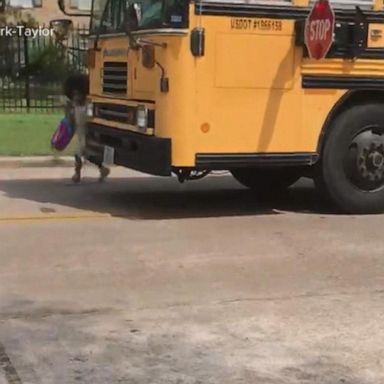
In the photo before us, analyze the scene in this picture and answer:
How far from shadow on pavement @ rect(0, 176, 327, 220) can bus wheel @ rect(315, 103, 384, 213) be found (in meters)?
0.54

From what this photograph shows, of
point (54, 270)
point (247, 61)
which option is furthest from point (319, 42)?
point (54, 270)

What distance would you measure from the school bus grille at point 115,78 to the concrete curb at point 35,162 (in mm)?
3902

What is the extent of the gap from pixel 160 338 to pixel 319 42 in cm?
419

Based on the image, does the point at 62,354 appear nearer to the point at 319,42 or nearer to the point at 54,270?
the point at 54,270

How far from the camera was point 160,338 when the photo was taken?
5.58m

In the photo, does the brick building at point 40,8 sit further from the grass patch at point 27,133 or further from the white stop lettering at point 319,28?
the white stop lettering at point 319,28

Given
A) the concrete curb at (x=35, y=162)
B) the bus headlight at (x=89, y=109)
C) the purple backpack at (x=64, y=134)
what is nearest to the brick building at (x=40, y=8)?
the concrete curb at (x=35, y=162)

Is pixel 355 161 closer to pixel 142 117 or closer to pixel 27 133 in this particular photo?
pixel 142 117

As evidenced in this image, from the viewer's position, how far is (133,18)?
908 centimetres

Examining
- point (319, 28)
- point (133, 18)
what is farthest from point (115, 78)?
point (319, 28)

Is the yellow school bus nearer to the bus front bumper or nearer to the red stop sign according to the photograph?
the bus front bumper

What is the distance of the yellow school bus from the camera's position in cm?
863

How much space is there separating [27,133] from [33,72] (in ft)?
26.5

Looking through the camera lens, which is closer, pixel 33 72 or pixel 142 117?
pixel 142 117
